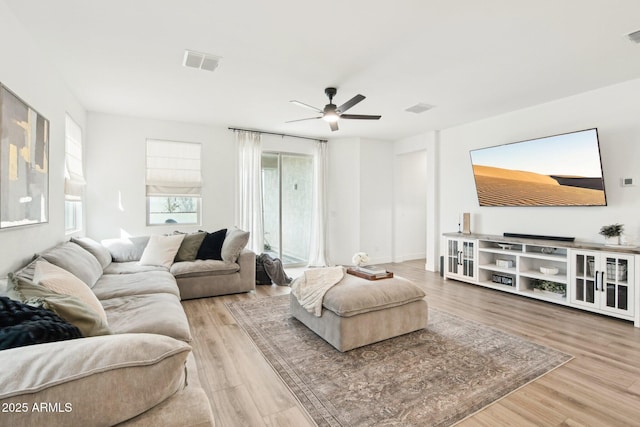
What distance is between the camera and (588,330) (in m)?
3.12

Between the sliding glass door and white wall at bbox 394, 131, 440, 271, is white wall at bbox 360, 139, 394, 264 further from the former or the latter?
the sliding glass door

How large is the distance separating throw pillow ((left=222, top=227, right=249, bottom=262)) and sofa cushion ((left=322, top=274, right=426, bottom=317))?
6.21 ft

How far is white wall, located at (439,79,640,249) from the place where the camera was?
3.62m

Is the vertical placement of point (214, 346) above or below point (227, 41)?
below

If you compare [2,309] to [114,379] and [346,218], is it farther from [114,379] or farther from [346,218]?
[346,218]

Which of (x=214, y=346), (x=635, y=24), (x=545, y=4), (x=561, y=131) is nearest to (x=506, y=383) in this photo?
(x=214, y=346)

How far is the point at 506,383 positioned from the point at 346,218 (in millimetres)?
4681

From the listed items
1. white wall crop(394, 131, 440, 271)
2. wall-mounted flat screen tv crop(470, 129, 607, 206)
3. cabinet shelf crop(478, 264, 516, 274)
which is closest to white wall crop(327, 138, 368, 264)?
white wall crop(394, 131, 440, 271)

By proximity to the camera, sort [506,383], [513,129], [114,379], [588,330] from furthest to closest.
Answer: [513,129] → [588,330] → [506,383] → [114,379]

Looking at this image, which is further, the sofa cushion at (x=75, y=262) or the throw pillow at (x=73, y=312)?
the sofa cushion at (x=75, y=262)

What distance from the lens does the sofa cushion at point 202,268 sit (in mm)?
4031

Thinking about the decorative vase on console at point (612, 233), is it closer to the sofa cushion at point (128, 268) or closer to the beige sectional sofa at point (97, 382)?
the beige sectional sofa at point (97, 382)

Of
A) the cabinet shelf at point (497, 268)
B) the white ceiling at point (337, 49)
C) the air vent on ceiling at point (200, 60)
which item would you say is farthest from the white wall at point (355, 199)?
the air vent on ceiling at point (200, 60)

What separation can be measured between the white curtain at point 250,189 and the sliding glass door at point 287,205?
0.95 feet
